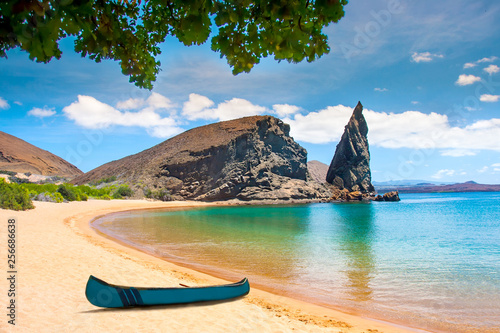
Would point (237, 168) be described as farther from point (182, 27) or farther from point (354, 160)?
point (182, 27)

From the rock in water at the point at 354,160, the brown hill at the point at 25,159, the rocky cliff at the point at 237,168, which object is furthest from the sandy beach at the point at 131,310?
the brown hill at the point at 25,159

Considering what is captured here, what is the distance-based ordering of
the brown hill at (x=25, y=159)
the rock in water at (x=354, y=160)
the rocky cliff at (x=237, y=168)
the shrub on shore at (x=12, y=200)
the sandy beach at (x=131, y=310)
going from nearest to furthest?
1. the sandy beach at (x=131, y=310)
2. the shrub on shore at (x=12, y=200)
3. the rocky cliff at (x=237, y=168)
4. the rock in water at (x=354, y=160)
5. the brown hill at (x=25, y=159)

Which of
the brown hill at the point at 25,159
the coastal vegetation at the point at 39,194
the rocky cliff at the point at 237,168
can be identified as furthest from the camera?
the brown hill at the point at 25,159

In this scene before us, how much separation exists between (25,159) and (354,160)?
136m

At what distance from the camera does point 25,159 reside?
127875 millimetres

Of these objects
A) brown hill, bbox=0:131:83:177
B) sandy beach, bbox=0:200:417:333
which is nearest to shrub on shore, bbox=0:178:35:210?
sandy beach, bbox=0:200:417:333

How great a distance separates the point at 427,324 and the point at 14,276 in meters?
9.54

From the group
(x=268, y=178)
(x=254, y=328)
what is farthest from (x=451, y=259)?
(x=268, y=178)

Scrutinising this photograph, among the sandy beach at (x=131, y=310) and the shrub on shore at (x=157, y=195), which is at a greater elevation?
the shrub on shore at (x=157, y=195)

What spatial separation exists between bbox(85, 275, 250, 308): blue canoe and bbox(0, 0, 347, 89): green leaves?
4142 mm

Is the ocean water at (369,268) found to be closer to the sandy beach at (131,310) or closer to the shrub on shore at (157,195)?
the sandy beach at (131,310)

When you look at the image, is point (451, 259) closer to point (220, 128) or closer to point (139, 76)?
point (139, 76)

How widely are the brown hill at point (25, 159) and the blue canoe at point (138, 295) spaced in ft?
432

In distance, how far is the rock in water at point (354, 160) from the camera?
89.8m
